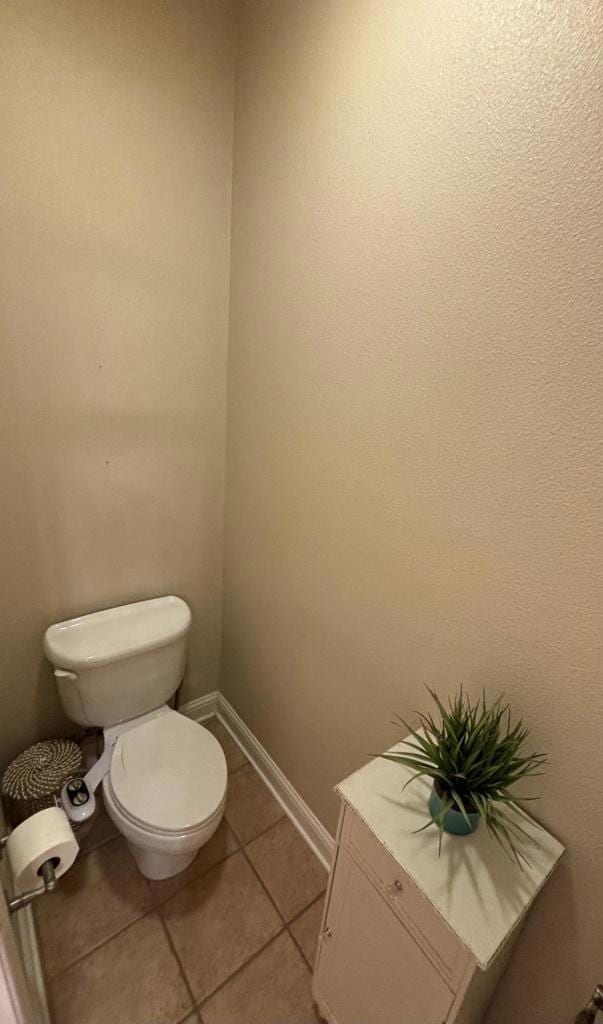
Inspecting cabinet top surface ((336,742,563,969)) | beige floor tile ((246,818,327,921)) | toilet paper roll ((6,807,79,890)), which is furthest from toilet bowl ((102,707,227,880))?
cabinet top surface ((336,742,563,969))

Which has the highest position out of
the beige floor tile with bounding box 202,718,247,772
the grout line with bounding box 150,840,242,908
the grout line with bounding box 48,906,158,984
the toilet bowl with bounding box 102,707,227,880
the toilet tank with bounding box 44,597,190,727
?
the toilet tank with bounding box 44,597,190,727

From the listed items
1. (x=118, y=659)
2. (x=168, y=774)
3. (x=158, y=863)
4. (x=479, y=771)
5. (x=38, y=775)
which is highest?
(x=479, y=771)

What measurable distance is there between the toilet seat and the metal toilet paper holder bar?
12.4 inches

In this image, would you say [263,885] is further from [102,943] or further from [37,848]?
[37,848]

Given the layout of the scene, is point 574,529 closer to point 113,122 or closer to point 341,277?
point 341,277

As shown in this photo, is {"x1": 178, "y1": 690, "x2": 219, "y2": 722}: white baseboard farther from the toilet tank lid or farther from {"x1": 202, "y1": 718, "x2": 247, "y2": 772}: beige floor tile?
the toilet tank lid

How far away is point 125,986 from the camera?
1139mm

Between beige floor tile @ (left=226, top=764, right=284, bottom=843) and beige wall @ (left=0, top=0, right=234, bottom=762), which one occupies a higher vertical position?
beige wall @ (left=0, top=0, right=234, bottom=762)

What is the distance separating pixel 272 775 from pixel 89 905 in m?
0.66

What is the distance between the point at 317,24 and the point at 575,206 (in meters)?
0.83

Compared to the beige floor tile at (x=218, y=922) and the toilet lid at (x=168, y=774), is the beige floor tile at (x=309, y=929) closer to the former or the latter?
the beige floor tile at (x=218, y=922)

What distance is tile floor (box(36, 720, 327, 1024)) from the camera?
1117 millimetres

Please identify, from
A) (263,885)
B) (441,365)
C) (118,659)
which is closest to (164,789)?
(118,659)

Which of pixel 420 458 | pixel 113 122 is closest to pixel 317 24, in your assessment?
pixel 113 122
